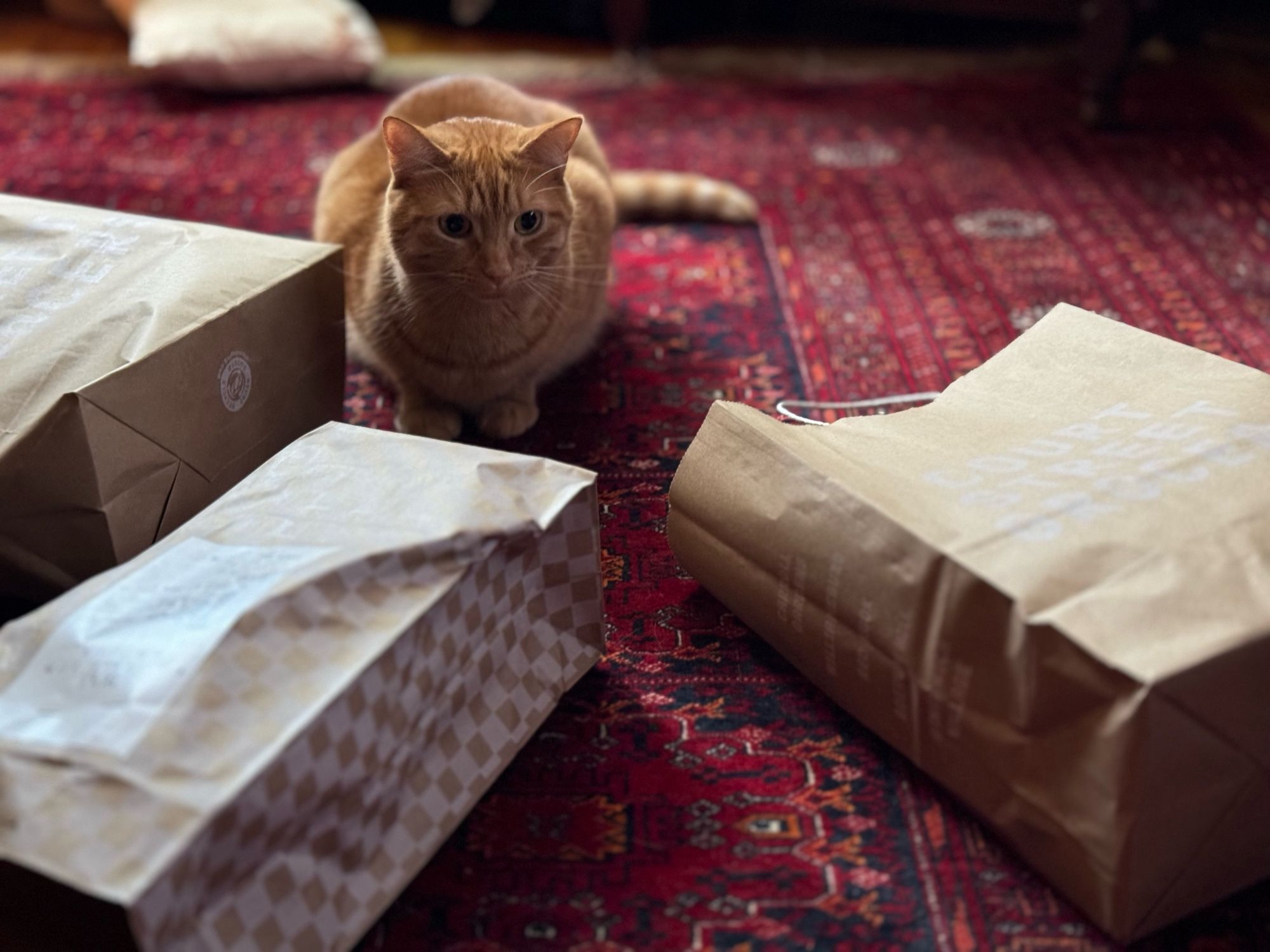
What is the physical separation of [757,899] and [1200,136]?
2.16m

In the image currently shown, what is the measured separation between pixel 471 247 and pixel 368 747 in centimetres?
68

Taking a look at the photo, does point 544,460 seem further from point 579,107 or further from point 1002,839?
point 579,107

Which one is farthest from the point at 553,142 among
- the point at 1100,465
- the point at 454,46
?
the point at 454,46

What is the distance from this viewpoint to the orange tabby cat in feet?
4.32

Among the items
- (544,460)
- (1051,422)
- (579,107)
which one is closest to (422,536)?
(544,460)

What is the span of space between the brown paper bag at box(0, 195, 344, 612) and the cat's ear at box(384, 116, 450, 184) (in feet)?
0.40

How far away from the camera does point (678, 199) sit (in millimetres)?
2080

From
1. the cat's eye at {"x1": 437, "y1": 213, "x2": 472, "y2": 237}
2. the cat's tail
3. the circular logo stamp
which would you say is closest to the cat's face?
the cat's eye at {"x1": 437, "y1": 213, "x2": 472, "y2": 237}

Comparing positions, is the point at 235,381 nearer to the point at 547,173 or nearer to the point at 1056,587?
the point at 547,173

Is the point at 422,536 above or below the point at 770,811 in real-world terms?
above

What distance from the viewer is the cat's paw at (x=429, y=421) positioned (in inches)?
58.9

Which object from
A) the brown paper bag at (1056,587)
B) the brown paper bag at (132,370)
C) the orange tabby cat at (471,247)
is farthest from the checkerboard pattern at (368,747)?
the orange tabby cat at (471,247)

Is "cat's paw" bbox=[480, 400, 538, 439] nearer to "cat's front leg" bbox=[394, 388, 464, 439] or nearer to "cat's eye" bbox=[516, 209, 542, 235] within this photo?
"cat's front leg" bbox=[394, 388, 464, 439]

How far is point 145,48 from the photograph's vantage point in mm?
2641
